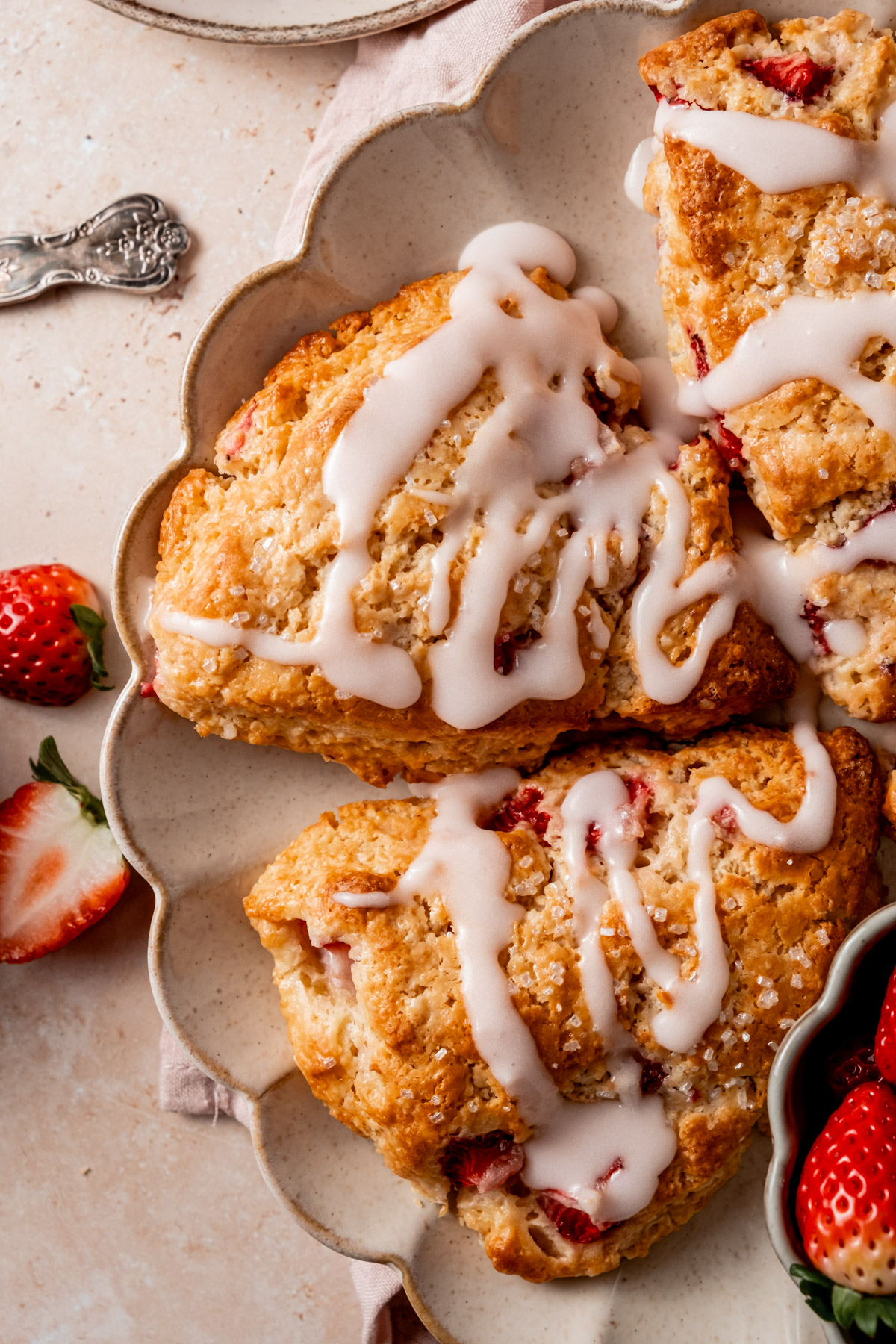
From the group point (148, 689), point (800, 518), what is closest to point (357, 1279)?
point (148, 689)

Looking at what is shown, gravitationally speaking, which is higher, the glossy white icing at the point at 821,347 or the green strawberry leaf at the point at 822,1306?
the glossy white icing at the point at 821,347

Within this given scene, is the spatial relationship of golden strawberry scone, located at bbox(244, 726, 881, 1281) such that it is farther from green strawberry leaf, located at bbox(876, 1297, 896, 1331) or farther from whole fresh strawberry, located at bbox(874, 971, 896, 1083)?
green strawberry leaf, located at bbox(876, 1297, 896, 1331)

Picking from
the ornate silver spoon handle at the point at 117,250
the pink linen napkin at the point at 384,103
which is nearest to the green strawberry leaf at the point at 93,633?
the ornate silver spoon handle at the point at 117,250

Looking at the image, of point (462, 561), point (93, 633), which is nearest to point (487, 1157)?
point (462, 561)

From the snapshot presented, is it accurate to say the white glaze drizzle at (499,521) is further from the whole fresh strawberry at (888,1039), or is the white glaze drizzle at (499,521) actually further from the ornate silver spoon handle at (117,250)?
the ornate silver spoon handle at (117,250)

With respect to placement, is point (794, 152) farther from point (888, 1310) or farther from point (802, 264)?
point (888, 1310)
